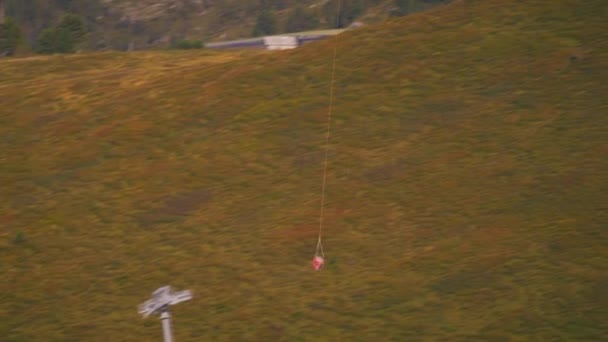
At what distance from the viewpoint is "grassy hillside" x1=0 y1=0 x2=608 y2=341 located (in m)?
14.5

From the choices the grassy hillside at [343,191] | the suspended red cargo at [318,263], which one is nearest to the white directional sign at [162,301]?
the grassy hillside at [343,191]

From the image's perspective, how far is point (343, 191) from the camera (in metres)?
19.1

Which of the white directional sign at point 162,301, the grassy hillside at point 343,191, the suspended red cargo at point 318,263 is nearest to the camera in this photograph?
the white directional sign at point 162,301

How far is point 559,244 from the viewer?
15.3 metres

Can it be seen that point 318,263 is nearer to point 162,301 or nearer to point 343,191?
point 343,191

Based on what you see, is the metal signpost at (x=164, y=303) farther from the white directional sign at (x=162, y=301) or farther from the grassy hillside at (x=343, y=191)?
the grassy hillside at (x=343, y=191)

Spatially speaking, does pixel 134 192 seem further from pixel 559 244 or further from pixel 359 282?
pixel 559 244

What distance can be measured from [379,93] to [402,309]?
10.5 m

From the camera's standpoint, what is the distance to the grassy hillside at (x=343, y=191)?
47.6 ft

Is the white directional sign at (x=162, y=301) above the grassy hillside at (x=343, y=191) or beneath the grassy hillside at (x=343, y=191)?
above

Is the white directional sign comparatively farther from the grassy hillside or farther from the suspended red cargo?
the suspended red cargo

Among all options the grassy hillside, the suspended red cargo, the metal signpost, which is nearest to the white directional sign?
the metal signpost

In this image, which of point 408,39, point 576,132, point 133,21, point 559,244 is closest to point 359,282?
point 559,244

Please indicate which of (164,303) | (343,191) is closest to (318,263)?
(343,191)
